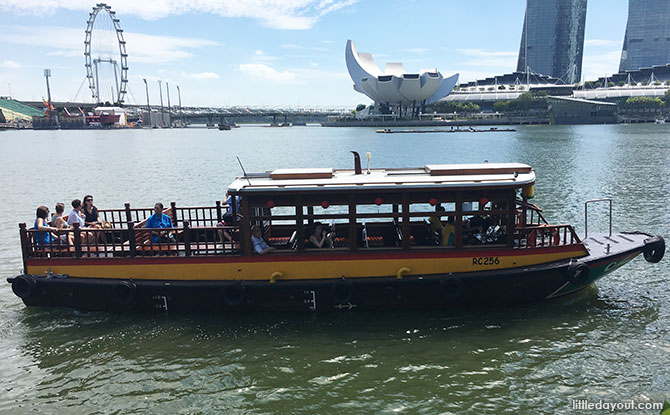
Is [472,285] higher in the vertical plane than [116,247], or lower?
lower

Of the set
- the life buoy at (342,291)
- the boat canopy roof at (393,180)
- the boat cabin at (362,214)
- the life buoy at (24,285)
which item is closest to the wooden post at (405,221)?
the boat cabin at (362,214)

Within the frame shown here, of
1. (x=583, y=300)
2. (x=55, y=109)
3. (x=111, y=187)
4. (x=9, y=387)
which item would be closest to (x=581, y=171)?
(x=583, y=300)

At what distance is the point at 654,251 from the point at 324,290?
650 centimetres

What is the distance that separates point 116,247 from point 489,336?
291 inches

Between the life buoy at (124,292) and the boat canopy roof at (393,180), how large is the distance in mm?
2712

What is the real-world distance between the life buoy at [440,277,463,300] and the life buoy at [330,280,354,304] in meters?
1.67

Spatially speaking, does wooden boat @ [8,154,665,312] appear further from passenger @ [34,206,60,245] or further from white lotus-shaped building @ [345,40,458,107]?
white lotus-shaped building @ [345,40,458,107]

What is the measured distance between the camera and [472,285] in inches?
350

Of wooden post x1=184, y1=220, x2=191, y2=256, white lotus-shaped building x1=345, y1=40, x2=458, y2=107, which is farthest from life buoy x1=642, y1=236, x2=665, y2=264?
white lotus-shaped building x1=345, y1=40, x2=458, y2=107

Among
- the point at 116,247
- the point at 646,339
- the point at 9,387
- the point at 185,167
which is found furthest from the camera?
the point at 185,167

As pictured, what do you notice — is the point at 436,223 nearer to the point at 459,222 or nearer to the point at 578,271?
the point at 459,222

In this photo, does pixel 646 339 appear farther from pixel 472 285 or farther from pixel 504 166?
pixel 504 166

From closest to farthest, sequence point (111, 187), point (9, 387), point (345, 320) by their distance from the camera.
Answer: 1. point (9, 387)
2. point (345, 320)
3. point (111, 187)

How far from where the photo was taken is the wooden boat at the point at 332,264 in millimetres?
8641
